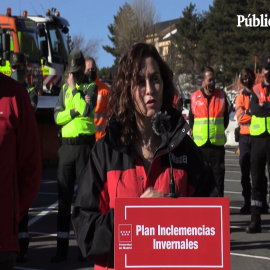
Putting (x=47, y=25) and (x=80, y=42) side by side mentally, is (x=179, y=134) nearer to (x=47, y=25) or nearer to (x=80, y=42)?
(x=47, y=25)

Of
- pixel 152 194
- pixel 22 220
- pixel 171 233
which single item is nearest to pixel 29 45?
pixel 22 220

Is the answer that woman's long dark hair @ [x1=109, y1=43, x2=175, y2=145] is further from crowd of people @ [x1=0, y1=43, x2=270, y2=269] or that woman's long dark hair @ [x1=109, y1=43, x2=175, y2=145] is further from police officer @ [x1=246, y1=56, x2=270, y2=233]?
police officer @ [x1=246, y1=56, x2=270, y2=233]

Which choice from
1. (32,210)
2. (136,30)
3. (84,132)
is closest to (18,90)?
(84,132)

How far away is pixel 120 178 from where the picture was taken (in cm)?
341

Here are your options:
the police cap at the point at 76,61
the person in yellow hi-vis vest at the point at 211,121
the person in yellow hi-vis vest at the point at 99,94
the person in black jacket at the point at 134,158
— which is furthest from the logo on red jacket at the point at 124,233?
the person in yellow hi-vis vest at the point at 211,121

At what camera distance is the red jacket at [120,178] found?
3.39m

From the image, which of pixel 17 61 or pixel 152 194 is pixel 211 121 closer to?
pixel 17 61

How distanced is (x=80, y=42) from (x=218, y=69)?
15.3m

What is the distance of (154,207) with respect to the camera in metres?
3.18

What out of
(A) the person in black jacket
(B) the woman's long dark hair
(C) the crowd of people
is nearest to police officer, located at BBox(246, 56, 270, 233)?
(C) the crowd of people

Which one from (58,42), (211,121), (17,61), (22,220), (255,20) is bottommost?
(22,220)

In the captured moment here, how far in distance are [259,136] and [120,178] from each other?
6.89 m

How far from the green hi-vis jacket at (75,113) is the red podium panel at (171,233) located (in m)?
5.16

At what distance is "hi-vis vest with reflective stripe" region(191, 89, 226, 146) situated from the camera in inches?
414
